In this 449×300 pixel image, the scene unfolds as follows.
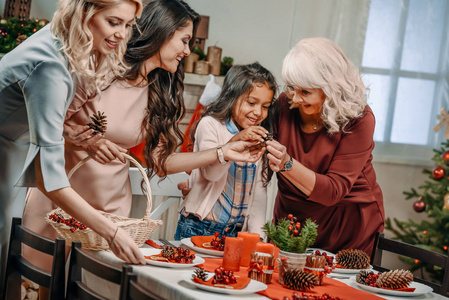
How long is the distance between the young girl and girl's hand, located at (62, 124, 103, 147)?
1.84ft

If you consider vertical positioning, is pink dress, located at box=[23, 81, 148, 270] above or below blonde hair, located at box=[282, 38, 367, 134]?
below

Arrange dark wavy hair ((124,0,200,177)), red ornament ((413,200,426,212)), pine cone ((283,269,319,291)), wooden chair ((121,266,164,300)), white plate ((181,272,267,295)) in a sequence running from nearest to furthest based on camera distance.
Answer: wooden chair ((121,266,164,300)) → white plate ((181,272,267,295)) → pine cone ((283,269,319,291)) → dark wavy hair ((124,0,200,177)) → red ornament ((413,200,426,212))

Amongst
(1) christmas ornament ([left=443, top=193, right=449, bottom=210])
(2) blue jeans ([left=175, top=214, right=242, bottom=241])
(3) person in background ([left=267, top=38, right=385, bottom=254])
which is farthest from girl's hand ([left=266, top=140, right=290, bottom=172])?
(1) christmas ornament ([left=443, top=193, right=449, bottom=210])

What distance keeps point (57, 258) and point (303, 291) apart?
0.71m

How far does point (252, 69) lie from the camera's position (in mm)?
2676

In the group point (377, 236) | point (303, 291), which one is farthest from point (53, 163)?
point (377, 236)

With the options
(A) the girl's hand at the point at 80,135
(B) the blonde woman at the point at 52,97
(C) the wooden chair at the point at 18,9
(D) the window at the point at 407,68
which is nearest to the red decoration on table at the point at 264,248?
(B) the blonde woman at the point at 52,97

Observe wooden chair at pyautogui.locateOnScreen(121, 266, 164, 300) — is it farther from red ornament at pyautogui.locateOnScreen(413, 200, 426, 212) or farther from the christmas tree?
red ornament at pyautogui.locateOnScreen(413, 200, 426, 212)

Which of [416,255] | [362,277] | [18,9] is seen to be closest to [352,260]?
[362,277]

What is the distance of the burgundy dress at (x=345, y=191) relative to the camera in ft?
8.07

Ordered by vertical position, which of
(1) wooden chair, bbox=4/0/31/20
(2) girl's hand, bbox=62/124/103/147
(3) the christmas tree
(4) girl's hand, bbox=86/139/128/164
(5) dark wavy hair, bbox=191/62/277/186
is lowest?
(3) the christmas tree

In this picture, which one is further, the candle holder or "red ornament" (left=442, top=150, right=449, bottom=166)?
"red ornament" (left=442, top=150, right=449, bottom=166)

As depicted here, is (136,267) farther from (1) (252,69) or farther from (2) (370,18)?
(2) (370,18)

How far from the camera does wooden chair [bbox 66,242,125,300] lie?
4.72 ft
